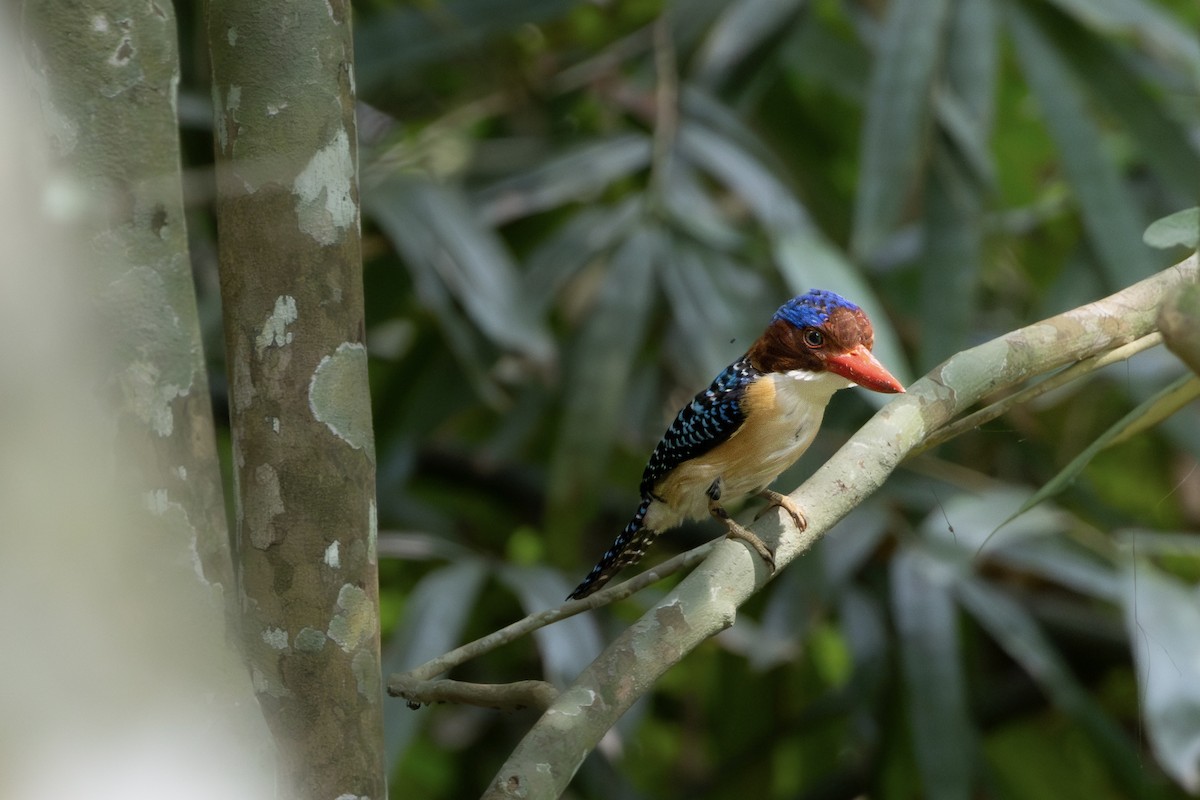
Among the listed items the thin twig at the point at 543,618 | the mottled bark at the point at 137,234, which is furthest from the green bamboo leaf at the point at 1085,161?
the mottled bark at the point at 137,234

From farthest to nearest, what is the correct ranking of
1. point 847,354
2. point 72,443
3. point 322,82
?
point 847,354 → point 322,82 → point 72,443

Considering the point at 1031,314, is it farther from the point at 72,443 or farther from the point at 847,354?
the point at 72,443

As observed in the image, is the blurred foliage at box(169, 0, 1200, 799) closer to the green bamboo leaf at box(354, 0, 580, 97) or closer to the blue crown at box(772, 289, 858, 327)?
the green bamboo leaf at box(354, 0, 580, 97)

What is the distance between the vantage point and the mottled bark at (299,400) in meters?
1.28

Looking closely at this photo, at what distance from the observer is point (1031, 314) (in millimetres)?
4035

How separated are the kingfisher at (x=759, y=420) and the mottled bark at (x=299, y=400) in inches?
18.4

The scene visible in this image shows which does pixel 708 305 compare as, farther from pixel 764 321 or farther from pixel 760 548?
pixel 760 548

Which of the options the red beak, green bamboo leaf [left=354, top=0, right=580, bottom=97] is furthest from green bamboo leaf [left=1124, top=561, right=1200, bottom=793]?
green bamboo leaf [left=354, top=0, right=580, bottom=97]

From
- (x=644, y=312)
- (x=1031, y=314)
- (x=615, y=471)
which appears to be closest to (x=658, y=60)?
(x=644, y=312)

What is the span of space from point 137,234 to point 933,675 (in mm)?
2558

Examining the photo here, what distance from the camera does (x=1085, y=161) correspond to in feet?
Result: 9.79

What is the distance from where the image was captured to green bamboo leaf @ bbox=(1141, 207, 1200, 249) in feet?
4.11

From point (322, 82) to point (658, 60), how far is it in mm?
2217

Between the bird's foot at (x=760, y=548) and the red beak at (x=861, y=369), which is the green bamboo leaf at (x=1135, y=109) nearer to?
the red beak at (x=861, y=369)
